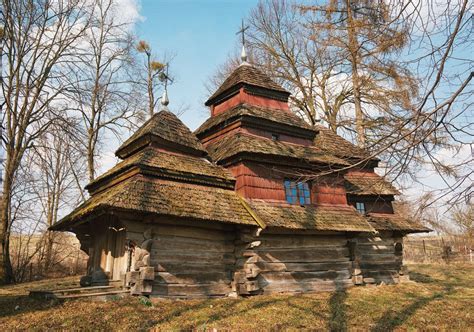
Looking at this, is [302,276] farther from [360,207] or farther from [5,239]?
[5,239]

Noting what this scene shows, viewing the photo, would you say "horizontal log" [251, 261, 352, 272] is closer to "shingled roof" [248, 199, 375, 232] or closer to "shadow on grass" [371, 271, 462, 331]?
"shingled roof" [248, 199, 375, 232]

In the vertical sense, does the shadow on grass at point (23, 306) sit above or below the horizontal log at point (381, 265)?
below

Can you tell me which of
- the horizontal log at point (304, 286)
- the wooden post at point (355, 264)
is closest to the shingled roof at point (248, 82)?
the wooden post at point (355, 264)

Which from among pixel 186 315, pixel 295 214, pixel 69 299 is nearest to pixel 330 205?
pixel 295 214

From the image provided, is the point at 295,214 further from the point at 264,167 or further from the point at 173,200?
the point at 173,200

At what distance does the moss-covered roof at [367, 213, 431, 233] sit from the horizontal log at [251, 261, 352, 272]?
2.65m

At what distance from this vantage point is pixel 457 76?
13.6ft

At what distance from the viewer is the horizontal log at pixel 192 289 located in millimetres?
9288

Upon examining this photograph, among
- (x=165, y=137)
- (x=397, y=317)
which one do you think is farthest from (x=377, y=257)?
(x=165, y=137)

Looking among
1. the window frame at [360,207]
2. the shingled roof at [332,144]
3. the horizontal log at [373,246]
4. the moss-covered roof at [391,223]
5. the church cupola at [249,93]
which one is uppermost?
the church cupola at [249,93]

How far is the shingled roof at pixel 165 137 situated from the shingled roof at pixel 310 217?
274 cm

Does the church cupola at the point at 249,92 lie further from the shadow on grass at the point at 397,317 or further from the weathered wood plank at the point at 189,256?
the shadow on grass at the point at 397,317

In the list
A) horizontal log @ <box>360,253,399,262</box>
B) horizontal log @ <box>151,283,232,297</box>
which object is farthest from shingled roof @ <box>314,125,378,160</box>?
horizontal log @ <box>151,283,232,297</box>

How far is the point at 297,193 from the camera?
12617mm
